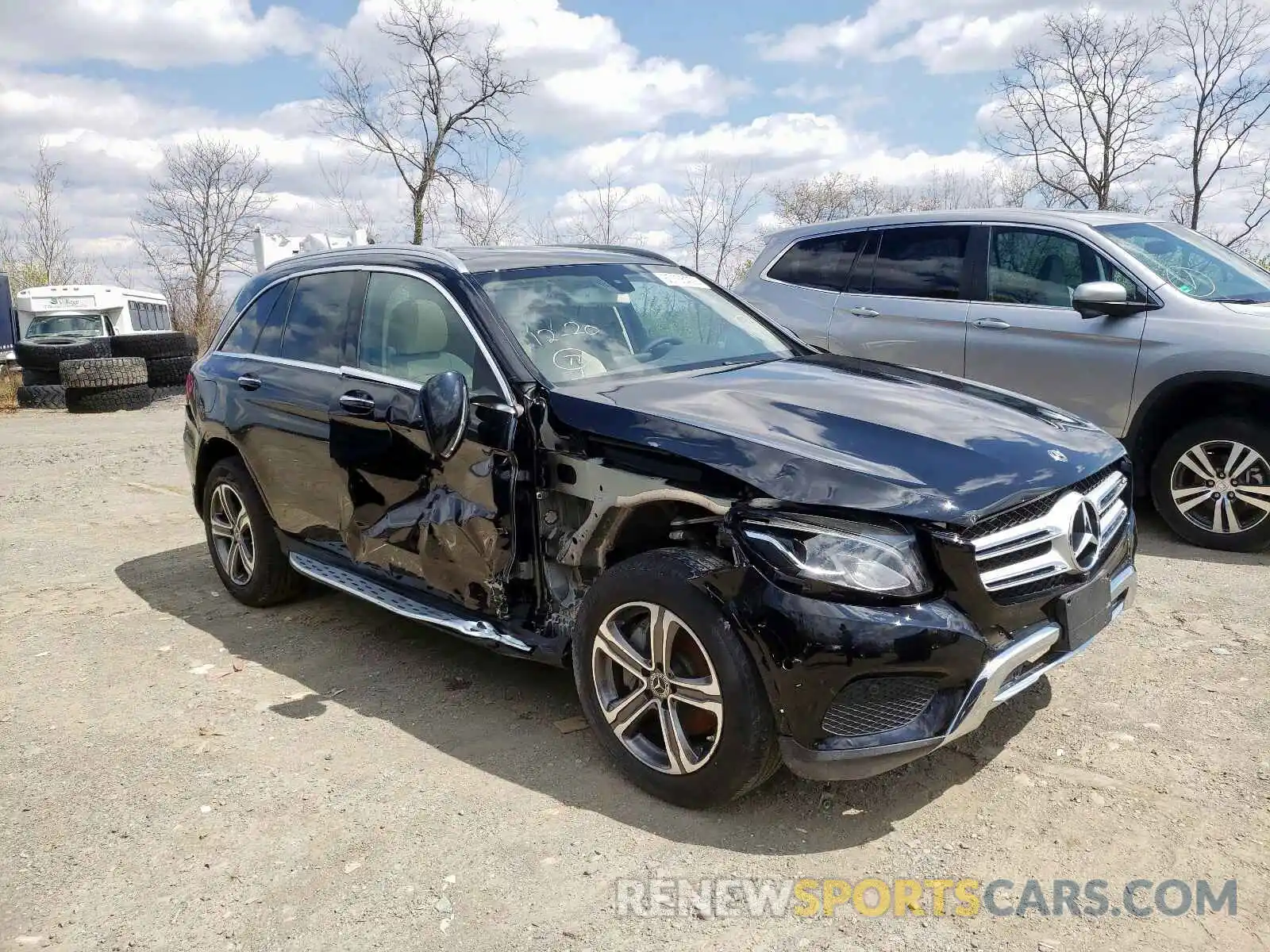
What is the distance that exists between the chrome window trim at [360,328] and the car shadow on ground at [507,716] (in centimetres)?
125

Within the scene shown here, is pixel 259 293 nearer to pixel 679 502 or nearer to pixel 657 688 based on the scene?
pixel 679 502

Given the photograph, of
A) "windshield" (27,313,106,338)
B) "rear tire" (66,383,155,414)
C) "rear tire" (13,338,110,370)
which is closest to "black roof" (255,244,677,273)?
"rear tire" (66,383,155,414)

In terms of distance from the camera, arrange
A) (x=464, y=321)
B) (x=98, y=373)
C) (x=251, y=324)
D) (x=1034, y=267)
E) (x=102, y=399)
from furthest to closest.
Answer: (x=102, y=399) → (x=98, y=373) → (x=1034, y=267) → (x=251, y=324) → (x=464, y=321)

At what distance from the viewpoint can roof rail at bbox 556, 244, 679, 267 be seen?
15.7 ft

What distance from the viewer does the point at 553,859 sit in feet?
9.80

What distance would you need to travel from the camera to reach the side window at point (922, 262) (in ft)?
21.6

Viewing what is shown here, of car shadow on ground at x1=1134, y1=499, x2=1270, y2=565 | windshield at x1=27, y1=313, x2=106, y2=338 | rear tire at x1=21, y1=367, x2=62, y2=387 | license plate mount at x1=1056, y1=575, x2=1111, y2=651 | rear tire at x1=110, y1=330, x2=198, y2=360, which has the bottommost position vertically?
car shadow on ground at x1=1134, y1=499, x2=1270, y2=565

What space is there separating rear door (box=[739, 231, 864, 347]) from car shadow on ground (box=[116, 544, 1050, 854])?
357 cm

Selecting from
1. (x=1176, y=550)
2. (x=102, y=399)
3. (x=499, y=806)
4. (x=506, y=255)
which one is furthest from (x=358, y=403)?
(x=102, y=399)

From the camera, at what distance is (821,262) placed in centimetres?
726

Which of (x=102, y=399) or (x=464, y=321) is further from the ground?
(x=464, y=321)

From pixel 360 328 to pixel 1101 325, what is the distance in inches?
162

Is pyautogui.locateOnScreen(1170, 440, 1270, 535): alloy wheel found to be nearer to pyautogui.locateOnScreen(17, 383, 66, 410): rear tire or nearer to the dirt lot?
the dirt lot

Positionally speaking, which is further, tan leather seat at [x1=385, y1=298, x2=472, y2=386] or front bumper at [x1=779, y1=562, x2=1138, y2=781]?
tan leather seat at [x1=385, y1=298, x2=472, y2=386]
